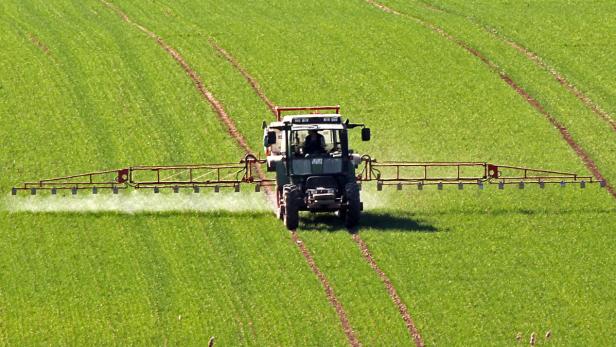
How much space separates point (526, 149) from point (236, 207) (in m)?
11.7

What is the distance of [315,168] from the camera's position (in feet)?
164

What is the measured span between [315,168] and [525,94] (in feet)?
57.1

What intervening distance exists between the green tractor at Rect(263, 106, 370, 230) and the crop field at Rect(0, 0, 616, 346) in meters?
1.06

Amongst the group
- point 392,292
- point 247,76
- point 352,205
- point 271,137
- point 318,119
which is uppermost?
point 247,76

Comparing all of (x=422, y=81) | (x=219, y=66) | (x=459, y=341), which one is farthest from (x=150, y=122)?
(x=459, y=341)

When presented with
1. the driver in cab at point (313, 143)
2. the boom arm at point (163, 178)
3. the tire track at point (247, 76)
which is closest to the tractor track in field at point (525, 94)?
the tire track at point (247, 76)

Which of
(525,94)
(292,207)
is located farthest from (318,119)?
(525,94)

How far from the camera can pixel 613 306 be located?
4616 centimetres

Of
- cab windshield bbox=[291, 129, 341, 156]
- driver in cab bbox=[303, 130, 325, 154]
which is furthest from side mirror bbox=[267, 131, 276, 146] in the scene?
driver in cab bbox=[303, 130, 325, 154]

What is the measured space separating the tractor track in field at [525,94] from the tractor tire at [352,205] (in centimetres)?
993

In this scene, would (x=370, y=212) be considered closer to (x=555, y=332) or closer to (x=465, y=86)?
(x=555, y=332)

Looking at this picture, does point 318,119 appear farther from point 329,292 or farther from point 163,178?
point 163,178

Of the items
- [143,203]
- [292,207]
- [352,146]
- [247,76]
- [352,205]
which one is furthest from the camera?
[247,76]

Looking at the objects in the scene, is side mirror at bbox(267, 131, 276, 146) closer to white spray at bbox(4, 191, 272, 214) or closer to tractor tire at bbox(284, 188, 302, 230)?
tractor tire at bbox(284, 188, 302, 230)
